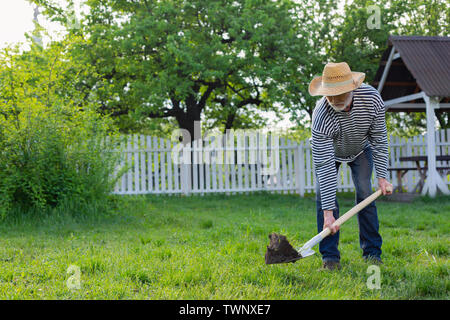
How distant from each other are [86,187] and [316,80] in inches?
172

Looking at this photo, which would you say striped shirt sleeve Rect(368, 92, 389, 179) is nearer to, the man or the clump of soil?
the man

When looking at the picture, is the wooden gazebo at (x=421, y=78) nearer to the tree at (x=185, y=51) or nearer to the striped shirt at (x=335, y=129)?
the tree at (x=185, y=51)

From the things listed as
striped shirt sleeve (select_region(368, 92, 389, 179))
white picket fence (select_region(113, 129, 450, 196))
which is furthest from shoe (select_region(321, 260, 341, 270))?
white picket fence (select_region(113, 129, 450, 196))

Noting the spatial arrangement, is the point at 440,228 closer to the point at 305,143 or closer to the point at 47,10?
the point at 305,143

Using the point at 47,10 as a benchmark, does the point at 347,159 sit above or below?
below

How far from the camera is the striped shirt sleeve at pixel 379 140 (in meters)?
3.63

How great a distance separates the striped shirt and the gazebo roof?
682 centimetres

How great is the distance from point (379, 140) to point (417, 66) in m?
7.39

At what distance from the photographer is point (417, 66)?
1008 centimetres

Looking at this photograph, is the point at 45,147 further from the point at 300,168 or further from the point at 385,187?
the point at 300,168

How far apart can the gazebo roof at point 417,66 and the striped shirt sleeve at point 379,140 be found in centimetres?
669
